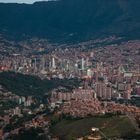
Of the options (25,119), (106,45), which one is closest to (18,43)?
(106,45)

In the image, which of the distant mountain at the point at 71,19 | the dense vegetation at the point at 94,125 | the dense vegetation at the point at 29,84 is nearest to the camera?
the dense vegetation at the point at 94,125

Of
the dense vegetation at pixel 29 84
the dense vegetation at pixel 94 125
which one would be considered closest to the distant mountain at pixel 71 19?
the dense vegetation at pixel 29 84

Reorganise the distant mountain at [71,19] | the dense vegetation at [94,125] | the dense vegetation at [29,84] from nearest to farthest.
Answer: the dense vegetation at [94,125], the dense vegetation at [29,84], the distant mountain at [71,19]

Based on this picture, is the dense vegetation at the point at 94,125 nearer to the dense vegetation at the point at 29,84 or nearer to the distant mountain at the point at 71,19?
the dense vegetation at the point at 29,84

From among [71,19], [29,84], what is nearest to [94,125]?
[29,84]

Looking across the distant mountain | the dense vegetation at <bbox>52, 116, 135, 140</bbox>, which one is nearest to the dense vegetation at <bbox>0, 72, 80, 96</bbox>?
the dense vegetation at <bbox>52, 116, 135, 140</bbox>

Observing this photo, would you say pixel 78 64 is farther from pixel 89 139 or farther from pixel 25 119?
pixel 89 139
